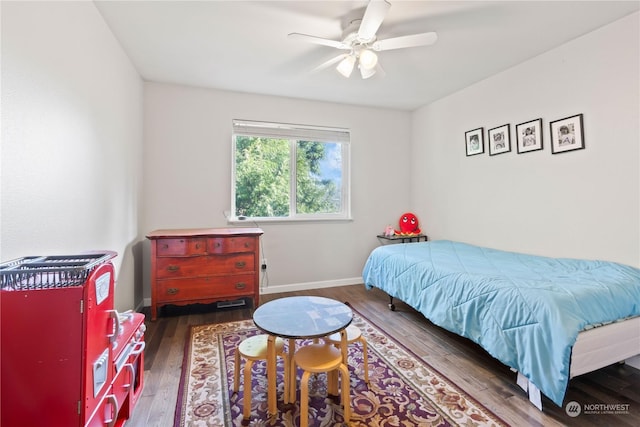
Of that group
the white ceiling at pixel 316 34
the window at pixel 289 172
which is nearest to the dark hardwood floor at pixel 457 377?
the window at pixel 289 172

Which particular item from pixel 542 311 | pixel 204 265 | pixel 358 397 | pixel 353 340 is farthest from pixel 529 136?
pixel 204 265

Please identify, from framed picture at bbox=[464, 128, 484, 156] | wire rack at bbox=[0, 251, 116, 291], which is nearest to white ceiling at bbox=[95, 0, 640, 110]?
framed picture at bbox=[464, 128, 484, 156]

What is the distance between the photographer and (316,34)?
2.24m

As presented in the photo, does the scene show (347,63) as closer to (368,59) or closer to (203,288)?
(368,59)

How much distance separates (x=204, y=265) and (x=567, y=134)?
3.34 metres

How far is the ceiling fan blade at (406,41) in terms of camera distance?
193 cm

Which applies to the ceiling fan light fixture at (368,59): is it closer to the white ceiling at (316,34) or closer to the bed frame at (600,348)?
the white ceiling at (316,34)

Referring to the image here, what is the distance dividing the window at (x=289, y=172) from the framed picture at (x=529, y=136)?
1882 millimetres

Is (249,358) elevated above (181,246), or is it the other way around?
(181,246)

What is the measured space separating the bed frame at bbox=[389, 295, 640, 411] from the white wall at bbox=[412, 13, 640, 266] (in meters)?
0.63

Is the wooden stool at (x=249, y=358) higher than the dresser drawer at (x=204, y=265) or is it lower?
lower

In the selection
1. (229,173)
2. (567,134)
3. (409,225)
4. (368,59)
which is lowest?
(409,225)

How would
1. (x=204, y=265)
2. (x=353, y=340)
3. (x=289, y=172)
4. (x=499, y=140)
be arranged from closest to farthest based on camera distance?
(x=353, y=340), (x=204, y=265), (x=499, y=140), (x=289, y=172)

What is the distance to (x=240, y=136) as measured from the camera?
11.4ft
